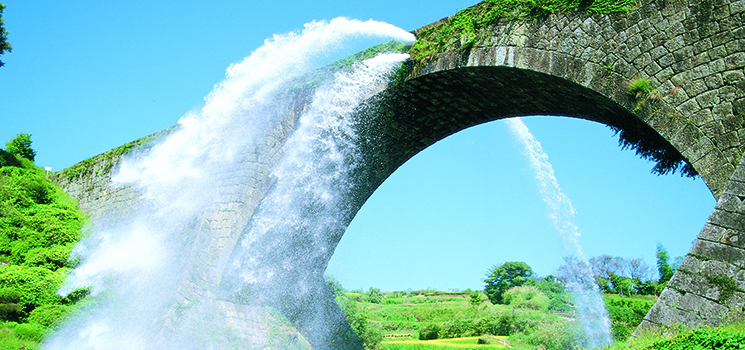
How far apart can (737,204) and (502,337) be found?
372 inches

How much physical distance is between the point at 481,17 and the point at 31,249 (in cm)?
1120

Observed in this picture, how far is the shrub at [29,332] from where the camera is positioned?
9.12 m

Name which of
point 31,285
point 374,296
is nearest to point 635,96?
point 31,285

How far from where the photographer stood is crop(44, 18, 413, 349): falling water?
8.88m

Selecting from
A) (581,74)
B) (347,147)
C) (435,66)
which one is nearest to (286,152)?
(347,147)

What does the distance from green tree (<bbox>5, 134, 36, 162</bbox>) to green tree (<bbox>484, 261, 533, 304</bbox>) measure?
17613 millimetres

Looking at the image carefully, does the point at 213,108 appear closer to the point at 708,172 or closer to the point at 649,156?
the point at 649,156

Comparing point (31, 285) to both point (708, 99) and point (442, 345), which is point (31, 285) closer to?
point (442, 345)

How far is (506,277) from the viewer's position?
14969mm

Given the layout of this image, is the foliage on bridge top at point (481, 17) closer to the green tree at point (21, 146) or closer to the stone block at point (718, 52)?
the stone block at point (718, 52)

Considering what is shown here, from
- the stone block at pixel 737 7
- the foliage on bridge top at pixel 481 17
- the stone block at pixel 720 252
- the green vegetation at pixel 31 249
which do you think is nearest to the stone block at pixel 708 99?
the stone block at pixel 737 7

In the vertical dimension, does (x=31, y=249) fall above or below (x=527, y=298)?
above

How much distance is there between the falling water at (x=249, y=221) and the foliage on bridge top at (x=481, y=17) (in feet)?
1.75

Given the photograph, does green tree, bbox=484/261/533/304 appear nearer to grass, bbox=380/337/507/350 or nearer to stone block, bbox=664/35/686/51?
grass, bbox=380/337/507/350
